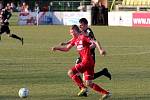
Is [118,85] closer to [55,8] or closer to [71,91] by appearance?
[71,91]

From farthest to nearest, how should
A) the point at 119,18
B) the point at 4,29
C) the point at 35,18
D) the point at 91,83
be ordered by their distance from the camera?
the point at 35,18
the point at 119,18
the point at 4,29
the point at 91,83

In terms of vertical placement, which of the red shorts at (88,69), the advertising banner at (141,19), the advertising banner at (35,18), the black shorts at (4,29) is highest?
the red shorts at (88,69)

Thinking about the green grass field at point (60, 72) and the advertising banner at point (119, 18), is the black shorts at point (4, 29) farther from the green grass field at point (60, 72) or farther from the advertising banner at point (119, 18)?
the advertising banner at point (119, 18)

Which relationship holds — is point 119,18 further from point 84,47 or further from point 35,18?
point 84,47

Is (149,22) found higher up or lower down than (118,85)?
lower down

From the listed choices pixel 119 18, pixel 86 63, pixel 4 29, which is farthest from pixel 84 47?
pixel 119 18

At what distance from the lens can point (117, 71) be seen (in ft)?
66.0

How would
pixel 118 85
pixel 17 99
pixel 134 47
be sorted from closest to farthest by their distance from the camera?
pixel 17 99
pixel 118 85
pixel 134 47

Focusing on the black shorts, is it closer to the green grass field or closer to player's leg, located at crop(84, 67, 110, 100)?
the green grass field

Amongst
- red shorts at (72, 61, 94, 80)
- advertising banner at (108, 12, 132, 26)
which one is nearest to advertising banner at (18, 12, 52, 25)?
advertising banner at (108, 12, 132, 26)

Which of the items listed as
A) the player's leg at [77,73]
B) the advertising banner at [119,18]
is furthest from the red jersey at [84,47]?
the advertising banner at [119,18]

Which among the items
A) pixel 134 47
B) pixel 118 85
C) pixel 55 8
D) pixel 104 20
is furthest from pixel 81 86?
pixel 55 8

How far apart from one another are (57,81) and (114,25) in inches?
1451

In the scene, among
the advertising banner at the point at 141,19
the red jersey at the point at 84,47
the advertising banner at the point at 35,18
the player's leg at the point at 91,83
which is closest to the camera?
the player's leg at the point at 91,83
